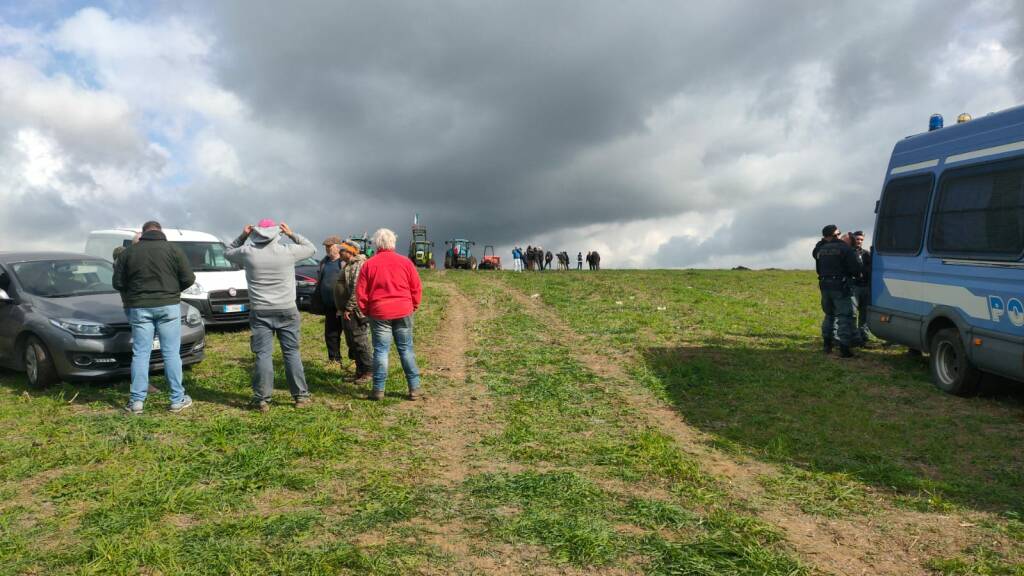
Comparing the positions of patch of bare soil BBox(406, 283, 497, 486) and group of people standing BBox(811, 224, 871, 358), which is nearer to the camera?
patch of bare soil BBox(406, 283, 497, 486)

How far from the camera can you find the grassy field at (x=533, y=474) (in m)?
3.92

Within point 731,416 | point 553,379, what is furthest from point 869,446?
point 553,379

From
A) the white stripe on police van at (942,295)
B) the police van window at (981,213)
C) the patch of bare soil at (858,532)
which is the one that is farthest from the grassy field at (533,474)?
the police van window at (981,213)

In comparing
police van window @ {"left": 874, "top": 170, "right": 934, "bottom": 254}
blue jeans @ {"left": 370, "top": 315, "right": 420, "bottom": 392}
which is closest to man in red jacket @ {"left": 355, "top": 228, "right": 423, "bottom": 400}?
blue jeans @ {"left": 370, "top": 315, "right": 420, "bottom": 392}

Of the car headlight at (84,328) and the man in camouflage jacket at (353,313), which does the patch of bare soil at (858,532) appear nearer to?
the man in camouflage jacket at (353,313)

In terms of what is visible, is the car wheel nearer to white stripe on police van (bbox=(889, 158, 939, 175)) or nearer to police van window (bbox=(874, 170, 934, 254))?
police van window (bbox=(874, 170, 934, 254))

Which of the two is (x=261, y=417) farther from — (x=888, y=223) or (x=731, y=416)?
(x=888, y=223)

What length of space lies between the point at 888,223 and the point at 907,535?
22.7 ft

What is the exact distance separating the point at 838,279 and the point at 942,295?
2.07 metres

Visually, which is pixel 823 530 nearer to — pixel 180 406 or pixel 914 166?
pixel 180 406

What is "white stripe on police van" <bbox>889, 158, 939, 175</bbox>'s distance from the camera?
8820 millimetres

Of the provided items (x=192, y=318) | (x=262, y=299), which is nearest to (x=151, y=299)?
(x=262, y=299)

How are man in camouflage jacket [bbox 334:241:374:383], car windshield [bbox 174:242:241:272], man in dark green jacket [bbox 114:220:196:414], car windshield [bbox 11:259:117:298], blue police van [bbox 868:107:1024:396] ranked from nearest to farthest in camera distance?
man in dark green jacket [bbox 114:220:196:414]
blue police van [bbox 868:107:1024:396]
man in camouflage jacket [bbox 334:241:374:383]
car windshield [bbox 11:259:117:298]
car windshield [bbox 174:242:241:272]

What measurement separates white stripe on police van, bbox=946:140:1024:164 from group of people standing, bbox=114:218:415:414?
7.10 meters
